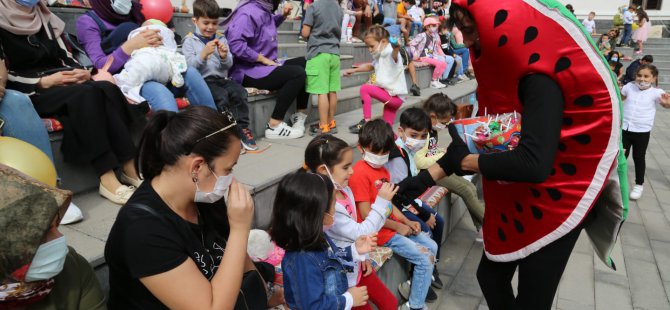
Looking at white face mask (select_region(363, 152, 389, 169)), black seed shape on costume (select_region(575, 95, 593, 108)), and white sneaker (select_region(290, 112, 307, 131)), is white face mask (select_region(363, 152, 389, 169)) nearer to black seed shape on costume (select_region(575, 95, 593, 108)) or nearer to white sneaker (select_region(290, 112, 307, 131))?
black seed shape on costume (select_region(575, 95, 593, 108))

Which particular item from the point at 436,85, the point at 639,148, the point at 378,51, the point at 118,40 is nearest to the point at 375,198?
the point at 118,40

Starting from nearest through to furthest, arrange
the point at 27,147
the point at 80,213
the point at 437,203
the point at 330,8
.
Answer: the point at 27,147 → the point at 80,213 → the point at 437,203 → the point at 330,8

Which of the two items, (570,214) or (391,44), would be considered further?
(391,44)

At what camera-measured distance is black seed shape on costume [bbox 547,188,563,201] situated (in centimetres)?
180

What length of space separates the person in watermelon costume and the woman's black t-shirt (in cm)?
103

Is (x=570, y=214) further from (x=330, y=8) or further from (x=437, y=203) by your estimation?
(x=330, y=8)

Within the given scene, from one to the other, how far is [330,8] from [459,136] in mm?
3552

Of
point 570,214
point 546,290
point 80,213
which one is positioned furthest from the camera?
point 80,213

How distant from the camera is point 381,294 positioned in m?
2.53

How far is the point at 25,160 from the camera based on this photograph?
2021 millimetres

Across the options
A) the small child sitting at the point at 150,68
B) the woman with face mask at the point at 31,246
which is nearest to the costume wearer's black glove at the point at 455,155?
the woman with face mask at the point at 31,246

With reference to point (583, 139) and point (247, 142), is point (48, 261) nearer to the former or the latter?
point (583, 139)

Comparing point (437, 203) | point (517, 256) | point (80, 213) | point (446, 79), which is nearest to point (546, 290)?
point (517, 256)

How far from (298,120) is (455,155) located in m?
3.13
